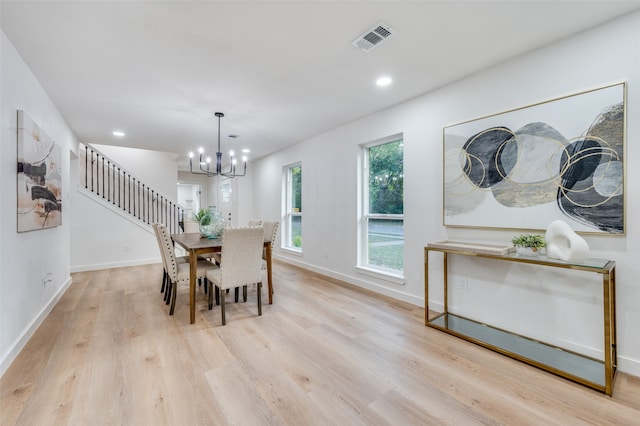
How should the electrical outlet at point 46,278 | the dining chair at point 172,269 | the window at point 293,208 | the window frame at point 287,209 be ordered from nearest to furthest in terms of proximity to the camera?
the electrical outlet at point 46,278, the dining chair at point 172,269, the window at point 293,208, the window frame at point 287,209

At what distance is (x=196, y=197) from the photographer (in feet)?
34.6

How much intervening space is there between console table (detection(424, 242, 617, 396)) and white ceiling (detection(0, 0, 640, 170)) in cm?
174

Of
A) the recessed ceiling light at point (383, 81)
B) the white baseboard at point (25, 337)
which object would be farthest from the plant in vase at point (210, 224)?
the recessed ceiling light at point (383, 81)

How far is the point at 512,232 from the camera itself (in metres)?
2.45

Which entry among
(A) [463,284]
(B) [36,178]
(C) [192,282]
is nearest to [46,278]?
(B) [36,178]

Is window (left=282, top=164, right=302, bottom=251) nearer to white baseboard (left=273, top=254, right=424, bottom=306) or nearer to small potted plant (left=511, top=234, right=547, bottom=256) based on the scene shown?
white baseboard (left=273, top=254, right=424, bottom=306)

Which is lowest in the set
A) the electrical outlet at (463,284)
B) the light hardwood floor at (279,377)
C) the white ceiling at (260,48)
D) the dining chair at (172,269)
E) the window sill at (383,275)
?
the light hardwood floor at (279,377)

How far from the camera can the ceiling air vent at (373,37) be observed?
6.64 ft

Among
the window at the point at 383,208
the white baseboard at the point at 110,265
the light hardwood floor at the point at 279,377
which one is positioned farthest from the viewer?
the white baseboard at the point at 110,265

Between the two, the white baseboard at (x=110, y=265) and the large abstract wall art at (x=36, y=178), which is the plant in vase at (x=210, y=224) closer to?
the large abstract wall art at (x=36, y=178)

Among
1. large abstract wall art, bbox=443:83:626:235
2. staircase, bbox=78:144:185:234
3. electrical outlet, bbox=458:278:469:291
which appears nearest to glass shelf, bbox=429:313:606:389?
electrical outlet, bbox=458:278:469:291

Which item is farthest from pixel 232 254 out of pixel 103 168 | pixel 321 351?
pixel 103 168

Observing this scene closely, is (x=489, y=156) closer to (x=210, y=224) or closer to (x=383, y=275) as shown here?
(x=383, y=275)

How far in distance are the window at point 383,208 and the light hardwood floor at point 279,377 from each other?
3.15 feet
